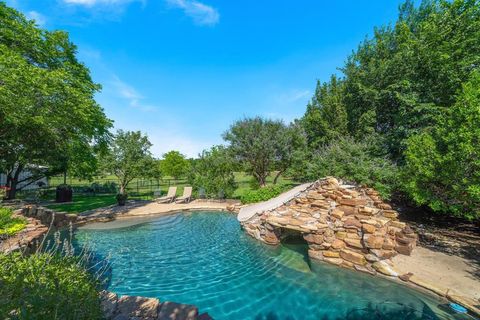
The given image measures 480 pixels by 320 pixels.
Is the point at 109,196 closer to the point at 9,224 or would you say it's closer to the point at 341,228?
the point at 9,224

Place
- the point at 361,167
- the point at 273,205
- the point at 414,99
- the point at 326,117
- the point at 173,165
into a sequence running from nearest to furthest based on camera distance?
1. the point at 361,167
2. the point at 273,205
3. the point at 414,99
4. the point at 326,117
5. the point at 173,165

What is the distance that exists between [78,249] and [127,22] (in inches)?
401

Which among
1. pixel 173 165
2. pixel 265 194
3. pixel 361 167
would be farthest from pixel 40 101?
pixel 173 165

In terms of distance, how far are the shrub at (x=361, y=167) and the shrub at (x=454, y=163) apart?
1555 mm

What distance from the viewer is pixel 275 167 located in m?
17.6

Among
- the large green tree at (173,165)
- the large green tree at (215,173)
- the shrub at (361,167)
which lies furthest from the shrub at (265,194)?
the large green tree at (173,165)

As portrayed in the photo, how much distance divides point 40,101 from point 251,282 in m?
9.82

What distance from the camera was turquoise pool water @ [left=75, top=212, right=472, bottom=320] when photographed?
430 cm

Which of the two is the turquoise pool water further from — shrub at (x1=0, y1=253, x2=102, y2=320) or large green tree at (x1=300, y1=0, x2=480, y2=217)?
large green tree at (x1=300, y1=0, x2=480, y2=217)

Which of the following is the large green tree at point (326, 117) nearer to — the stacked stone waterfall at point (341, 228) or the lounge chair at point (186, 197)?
the stacked stone waterfall at point (341, 228)

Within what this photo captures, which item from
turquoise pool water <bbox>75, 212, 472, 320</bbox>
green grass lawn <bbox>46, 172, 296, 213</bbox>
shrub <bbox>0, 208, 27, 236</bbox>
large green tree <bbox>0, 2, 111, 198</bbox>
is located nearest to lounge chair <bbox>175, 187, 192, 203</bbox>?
green grass lawn <bbox>46, 172, 296, 213</bbox>

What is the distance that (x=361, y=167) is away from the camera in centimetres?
939

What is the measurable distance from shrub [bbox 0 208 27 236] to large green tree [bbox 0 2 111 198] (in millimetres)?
3730

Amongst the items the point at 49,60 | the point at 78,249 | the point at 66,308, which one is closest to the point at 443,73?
the point at 66,308
